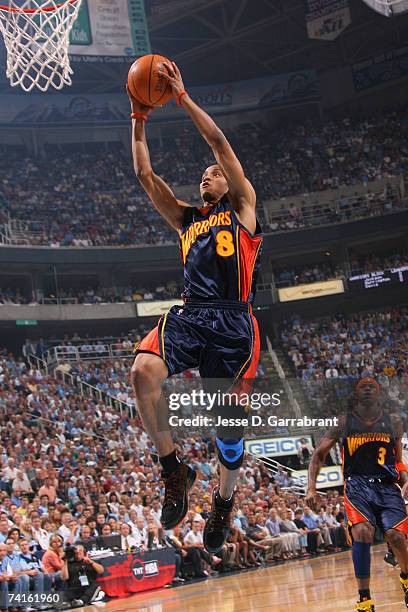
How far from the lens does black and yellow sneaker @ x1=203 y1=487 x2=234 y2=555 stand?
5.37 metres

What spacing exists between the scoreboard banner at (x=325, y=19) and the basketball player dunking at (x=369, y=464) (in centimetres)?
2611

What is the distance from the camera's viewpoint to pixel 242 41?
34750 millimetres

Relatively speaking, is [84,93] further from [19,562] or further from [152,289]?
[19,562]

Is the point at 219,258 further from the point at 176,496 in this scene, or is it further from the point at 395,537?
the point at 395,537

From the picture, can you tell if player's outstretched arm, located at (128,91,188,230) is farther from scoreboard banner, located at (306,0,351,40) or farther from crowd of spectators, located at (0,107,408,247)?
scoreboard banner, located at (306,0,351,40)

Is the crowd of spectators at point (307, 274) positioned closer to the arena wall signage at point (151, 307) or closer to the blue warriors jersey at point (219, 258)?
the arena wall signage at point (151, 307)

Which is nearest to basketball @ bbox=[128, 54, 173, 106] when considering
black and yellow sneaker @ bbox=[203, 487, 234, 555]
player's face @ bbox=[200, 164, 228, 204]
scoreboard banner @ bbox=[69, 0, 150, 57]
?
player's face @ bbox=[200, 164, 228, 204]

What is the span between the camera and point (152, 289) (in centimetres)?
3384

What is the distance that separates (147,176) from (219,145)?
0.55 metres

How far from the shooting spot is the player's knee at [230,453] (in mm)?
5238

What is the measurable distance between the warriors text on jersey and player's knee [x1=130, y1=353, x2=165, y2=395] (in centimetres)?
346

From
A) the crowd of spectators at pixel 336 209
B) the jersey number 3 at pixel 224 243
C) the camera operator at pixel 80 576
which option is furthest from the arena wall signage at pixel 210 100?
the jersey number 3 at pixel 224 243

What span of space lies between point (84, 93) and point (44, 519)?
2568cm

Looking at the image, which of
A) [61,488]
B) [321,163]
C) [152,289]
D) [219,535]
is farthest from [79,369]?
[219,535]
